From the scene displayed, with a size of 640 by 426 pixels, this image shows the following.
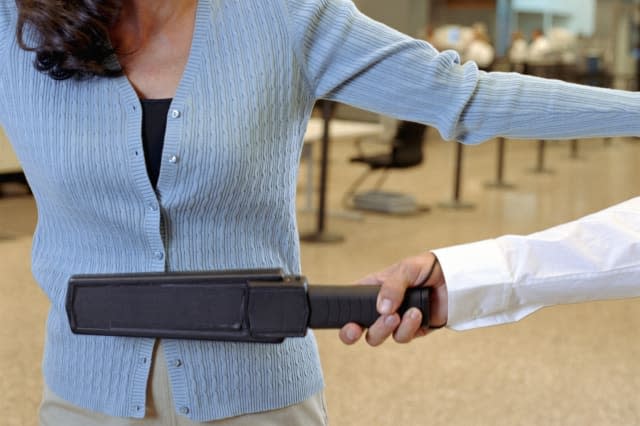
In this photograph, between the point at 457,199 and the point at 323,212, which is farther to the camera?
the point at 457,199

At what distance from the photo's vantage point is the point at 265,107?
52.7 inches

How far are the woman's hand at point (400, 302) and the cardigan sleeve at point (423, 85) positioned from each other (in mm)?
287

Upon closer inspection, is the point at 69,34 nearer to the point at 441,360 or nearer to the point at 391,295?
the point at 391,295

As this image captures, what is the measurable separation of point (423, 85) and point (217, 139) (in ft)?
0.99

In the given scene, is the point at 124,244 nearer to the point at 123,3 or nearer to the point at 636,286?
the point at 123,3

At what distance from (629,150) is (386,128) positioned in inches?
264

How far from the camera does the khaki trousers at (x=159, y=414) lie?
51.6 inches

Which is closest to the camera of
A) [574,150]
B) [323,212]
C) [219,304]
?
[219,304]

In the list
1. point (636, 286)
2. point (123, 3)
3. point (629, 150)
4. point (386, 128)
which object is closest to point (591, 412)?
point (636, 286)

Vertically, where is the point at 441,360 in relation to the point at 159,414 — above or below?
below

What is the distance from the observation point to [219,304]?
0.97 m

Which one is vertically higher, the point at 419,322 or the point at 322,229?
the point at 419,322

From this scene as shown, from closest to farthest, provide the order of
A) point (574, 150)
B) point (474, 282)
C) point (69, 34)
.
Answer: point (474, 282) → point (69, 34) → point (574, 150)

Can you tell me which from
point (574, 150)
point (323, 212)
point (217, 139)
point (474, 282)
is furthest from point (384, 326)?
point (574, 150)
